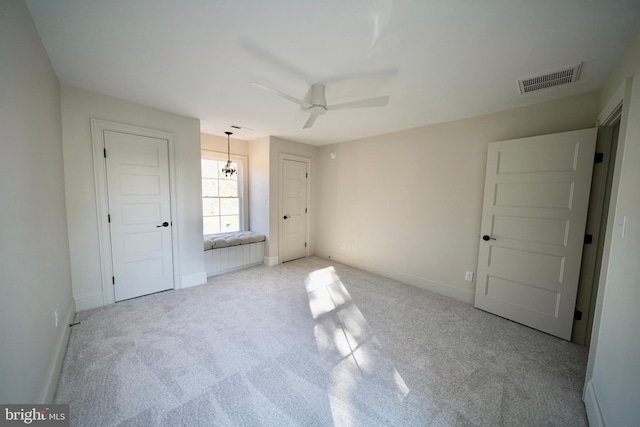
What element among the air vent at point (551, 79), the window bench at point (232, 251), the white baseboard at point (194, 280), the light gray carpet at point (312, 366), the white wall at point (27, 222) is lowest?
the light gray carpet at point (312, 366)

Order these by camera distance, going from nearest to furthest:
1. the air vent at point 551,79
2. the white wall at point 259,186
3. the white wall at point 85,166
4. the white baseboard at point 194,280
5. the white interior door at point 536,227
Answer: the air vent at point 551,79 < the white interior door at point 536,227 < the white wall at point 85,166 < the white baseboard at point 194,280 < the white wall at point 259,186

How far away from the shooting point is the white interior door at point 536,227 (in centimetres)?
225

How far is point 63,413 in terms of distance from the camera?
4.57 feet

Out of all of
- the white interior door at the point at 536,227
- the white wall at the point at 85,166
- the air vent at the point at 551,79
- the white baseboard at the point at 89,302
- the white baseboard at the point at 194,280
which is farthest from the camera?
the white baseboard at the point at 194,280

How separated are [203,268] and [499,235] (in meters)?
4.09

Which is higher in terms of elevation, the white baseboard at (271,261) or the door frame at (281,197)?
the door frame at (281,197)

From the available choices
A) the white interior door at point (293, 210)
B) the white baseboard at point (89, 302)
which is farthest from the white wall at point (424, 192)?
the white baseboard at point (89, 302)

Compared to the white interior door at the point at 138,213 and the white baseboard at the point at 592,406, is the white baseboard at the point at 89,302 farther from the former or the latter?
the white baseboard at the point at 592,406

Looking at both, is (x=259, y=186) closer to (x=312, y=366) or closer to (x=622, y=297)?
(x=312, y=366)

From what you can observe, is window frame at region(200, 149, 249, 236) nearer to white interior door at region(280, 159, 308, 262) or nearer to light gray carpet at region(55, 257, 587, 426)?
white interior door at region(280, 159, 308, 262)

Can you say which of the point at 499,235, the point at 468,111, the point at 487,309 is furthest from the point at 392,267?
the point at 468,111

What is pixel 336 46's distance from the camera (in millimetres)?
1651

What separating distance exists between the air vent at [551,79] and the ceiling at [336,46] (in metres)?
0.06

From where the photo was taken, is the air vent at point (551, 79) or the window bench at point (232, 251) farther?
the window bench at point (232, 251)
